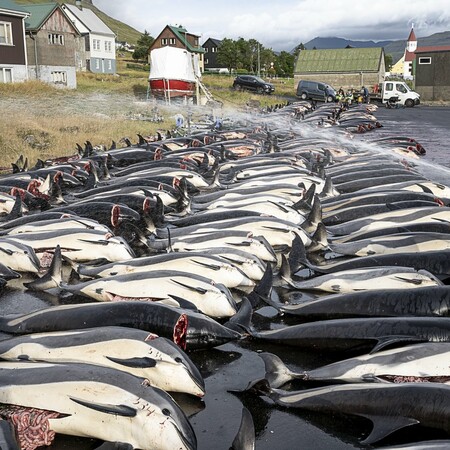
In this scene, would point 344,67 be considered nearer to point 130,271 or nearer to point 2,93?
point 2,93

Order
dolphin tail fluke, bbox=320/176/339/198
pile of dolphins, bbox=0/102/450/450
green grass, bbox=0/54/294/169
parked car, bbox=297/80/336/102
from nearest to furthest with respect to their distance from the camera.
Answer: pile of dolphins, bbox=0/102/450/450 < dolphin tail fluke, bbox=320/176/339/198 < green grass, bbox=0/54/294/169 < parked car, bbox=297/80/336/102

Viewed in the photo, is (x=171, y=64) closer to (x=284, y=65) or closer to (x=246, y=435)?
(x=246, y=435)

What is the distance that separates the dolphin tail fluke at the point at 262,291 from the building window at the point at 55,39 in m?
56.9

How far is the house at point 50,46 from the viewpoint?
56594mm

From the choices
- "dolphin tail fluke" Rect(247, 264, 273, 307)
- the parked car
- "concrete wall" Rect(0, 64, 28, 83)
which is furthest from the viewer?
the parked car

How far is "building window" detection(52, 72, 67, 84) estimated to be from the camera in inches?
2257

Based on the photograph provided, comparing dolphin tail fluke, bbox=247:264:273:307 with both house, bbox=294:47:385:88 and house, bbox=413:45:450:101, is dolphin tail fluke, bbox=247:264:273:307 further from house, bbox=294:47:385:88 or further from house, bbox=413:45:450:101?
house, bbox=294:47:385:88

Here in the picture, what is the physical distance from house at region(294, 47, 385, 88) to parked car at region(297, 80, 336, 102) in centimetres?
1825

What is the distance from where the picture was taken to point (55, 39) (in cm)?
5934

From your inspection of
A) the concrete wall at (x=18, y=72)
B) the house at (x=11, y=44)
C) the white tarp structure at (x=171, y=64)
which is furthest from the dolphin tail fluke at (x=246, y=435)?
the concrete wall at (x=18, y=72)

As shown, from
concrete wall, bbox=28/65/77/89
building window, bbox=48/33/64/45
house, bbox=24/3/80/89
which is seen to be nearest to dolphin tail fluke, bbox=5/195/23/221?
concrete wall, bbox=28/65/77/89

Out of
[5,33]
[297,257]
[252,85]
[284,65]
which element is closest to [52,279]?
[297,257]

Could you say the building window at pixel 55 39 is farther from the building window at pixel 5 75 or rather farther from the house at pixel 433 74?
the house at pixel 433 74

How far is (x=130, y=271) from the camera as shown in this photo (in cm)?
852
